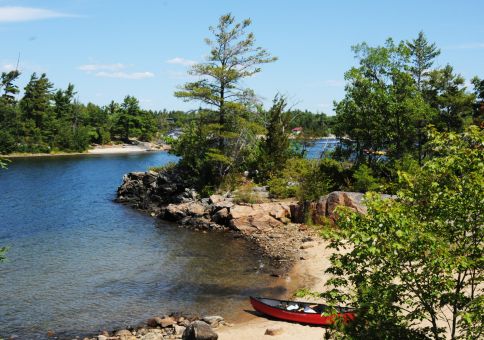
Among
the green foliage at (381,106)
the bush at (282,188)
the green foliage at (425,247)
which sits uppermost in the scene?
the green foliage at (381,106)

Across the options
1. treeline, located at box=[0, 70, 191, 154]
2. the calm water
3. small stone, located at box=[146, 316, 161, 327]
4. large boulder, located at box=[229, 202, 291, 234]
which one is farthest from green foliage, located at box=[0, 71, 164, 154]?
small stone, located at box=[146, 316, 161, 327]

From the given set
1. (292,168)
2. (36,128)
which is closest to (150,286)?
(292,168)

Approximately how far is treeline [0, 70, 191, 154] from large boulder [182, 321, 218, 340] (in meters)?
73.5

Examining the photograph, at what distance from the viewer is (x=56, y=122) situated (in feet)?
346

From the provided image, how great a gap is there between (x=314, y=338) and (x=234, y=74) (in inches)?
1199

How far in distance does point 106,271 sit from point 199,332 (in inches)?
453

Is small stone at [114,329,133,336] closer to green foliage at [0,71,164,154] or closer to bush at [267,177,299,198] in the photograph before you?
bush at [267,177,299,198]

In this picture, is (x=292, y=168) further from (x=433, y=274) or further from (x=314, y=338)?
(x=433, y=274)

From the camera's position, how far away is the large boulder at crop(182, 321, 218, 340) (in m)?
16.9

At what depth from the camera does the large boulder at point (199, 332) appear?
55.5ft

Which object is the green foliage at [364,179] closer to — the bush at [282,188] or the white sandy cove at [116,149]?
the bush at [282,188]

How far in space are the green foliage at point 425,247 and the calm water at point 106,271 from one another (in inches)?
513

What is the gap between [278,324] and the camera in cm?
1884

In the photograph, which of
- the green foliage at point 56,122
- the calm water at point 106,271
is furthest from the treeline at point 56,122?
the calm water at point 106,271
